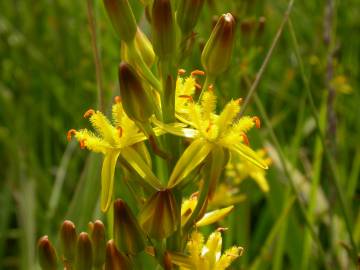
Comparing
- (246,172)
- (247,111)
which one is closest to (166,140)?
(246,172)

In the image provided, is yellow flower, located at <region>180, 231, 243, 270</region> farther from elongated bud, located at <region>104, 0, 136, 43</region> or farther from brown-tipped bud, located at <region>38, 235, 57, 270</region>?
elongated bud, located at <region>104, 0, 136, 43</region>

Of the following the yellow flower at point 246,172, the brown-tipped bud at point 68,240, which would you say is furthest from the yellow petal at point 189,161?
the yellow flower at point 246,172


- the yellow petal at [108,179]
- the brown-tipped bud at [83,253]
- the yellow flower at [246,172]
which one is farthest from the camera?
the yellow flower at [246,172]

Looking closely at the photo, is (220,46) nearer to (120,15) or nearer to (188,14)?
(188,14)

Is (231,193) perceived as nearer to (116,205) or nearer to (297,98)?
(116,205)

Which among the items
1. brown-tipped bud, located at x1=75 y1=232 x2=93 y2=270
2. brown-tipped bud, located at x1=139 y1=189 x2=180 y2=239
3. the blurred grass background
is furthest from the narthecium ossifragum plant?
the blurred grass background

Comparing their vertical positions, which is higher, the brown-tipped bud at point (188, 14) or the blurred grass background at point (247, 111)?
the brown-tipped bud at point (188, 14)

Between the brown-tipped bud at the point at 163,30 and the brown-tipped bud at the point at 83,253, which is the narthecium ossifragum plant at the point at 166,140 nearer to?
the brown-tipped bud at the point at 163,30
